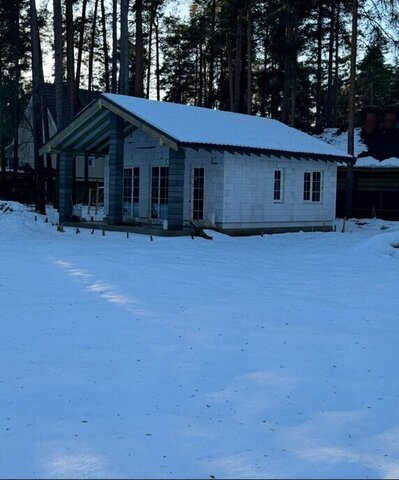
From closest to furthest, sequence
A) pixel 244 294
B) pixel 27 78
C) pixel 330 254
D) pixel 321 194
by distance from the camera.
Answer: pixel 244 294, pixel 330 254, pixel 321 194, pixel 27 78

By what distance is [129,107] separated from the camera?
20500mm

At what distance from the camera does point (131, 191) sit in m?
24.4

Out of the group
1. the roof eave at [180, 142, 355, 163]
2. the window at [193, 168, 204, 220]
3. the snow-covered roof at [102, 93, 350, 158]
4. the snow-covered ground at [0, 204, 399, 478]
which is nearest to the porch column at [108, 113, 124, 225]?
the snow-covered roof at [102, 93, 350, 158]

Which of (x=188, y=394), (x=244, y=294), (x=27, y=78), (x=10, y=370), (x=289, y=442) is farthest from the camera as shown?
(x=27, y=78)

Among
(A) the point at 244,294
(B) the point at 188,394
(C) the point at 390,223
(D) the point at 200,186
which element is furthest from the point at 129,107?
(B) the point at 188,394

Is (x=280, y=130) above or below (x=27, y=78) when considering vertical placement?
below

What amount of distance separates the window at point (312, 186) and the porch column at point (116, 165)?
7706mm

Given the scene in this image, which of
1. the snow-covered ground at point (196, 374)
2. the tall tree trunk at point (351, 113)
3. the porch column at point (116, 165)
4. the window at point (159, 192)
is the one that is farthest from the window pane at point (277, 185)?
the snow-covered ground at point (196, 374)

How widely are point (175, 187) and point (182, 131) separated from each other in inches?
76.7

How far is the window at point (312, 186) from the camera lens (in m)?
24.4

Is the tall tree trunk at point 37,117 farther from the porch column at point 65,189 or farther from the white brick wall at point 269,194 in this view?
the white brick wall at point 269,194

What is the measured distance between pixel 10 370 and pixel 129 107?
1578 cm

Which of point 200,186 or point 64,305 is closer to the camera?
point 64,305

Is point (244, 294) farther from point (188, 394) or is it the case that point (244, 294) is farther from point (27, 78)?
point (27, 78)
